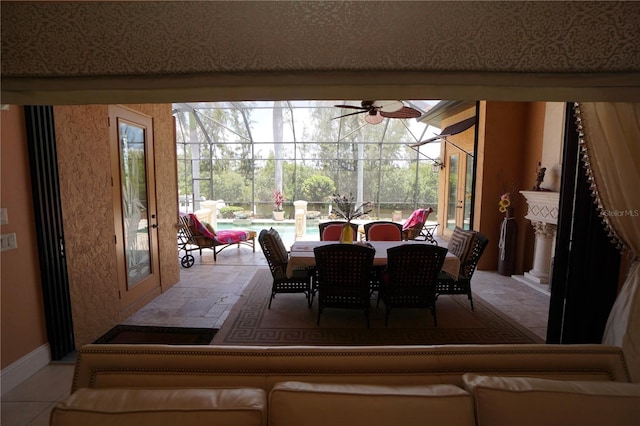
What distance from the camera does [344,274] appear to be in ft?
9.89

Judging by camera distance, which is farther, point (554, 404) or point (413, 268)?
point (413, 268)

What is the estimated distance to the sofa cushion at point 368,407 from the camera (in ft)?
3.36

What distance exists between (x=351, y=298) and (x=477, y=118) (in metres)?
3.94

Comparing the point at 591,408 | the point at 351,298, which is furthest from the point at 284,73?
the point at 351,298

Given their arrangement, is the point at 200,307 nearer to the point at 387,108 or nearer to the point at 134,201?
the point at 134,201

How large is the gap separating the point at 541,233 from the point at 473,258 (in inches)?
71.0

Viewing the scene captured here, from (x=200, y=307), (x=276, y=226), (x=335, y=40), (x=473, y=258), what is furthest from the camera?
(x=276, y=226)

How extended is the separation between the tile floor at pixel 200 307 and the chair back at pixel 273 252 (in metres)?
0.74

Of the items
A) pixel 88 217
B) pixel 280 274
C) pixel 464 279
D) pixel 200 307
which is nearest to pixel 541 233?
pixel 464 279

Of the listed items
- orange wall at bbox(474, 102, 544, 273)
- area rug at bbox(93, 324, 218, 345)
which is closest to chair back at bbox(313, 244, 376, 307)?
area rug at bbox(93, 324, 218, 345)

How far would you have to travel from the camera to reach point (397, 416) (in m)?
1.03

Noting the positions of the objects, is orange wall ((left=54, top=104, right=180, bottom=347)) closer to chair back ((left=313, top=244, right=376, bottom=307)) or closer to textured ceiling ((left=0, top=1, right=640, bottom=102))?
textured ceiling ((left=0, top=1, right=640, bottom=102))

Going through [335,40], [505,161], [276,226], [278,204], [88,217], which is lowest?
[276,226]

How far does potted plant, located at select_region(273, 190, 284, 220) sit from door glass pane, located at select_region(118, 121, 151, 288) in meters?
6.39
